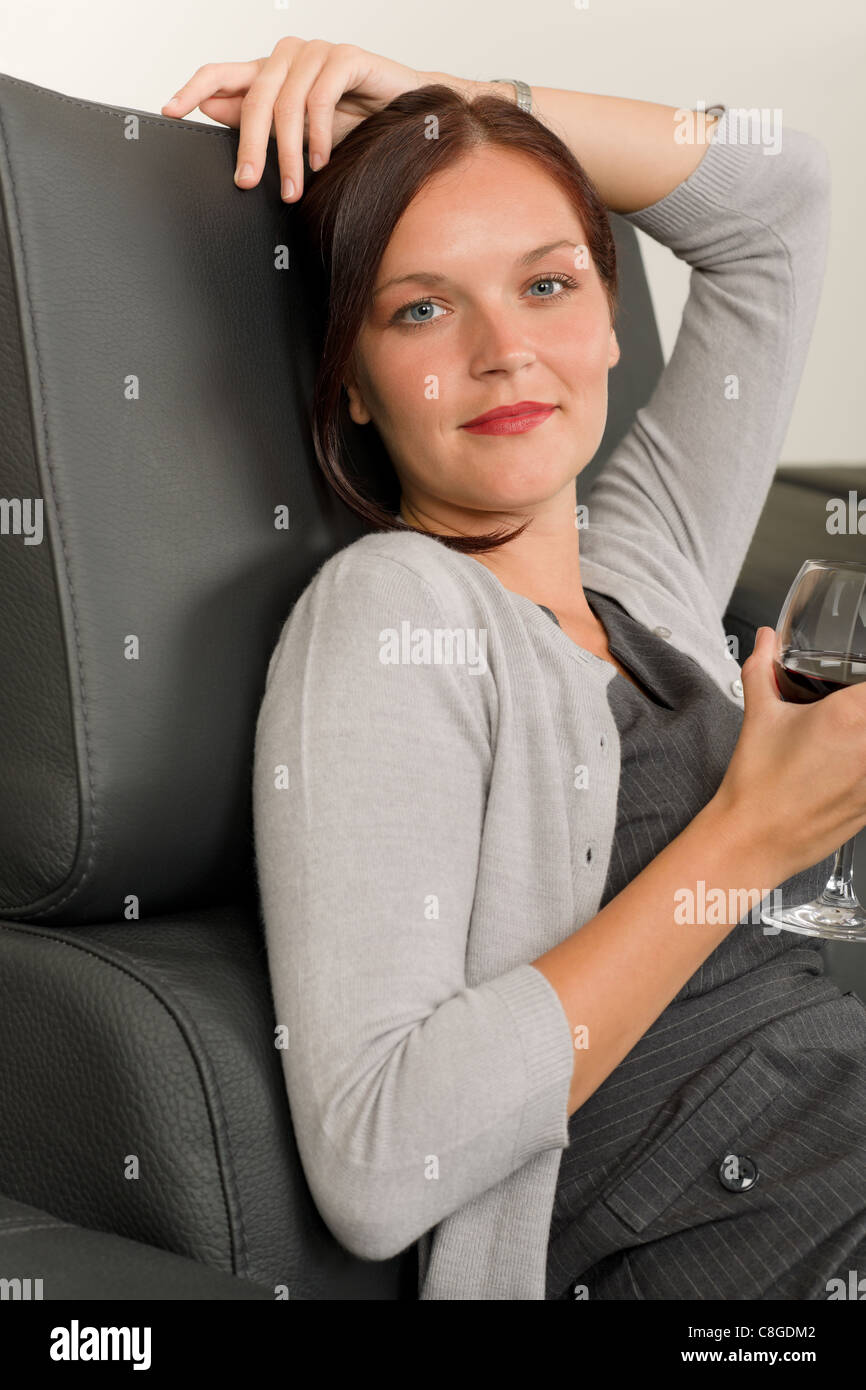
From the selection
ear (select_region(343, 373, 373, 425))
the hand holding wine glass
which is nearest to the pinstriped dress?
the hand holding wine glass

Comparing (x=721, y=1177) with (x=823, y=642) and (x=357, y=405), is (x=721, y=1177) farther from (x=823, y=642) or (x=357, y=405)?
(x=357, y=405)

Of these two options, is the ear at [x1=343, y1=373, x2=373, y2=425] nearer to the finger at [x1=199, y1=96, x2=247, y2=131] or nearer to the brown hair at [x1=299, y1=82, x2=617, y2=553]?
the brown hair at [x1=299, y1=82, x2=617, y2=553]

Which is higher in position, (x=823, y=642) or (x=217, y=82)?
(x=217, y=82)

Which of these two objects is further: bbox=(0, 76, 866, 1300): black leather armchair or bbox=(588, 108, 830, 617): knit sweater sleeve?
bbox=(588, 108, 830, 617): knit sweater sleeve

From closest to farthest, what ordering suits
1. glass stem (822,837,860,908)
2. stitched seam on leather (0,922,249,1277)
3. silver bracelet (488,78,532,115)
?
stitched seam on leather (0,922,249,1277)
glass stem (822,837,860,908)
silver bracelet (488,78,532,115)

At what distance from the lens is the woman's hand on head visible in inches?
41.9

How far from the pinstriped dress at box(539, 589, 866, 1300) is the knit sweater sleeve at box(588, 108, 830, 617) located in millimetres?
428

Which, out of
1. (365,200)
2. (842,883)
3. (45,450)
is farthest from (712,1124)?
(365,200)

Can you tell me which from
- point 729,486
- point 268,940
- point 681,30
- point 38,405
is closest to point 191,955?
point 268,940

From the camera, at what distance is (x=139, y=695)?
35.2 inches

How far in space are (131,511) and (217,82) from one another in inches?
17.3

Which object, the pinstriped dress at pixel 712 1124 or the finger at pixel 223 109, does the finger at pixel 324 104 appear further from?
the pinstriped dress at pixel 712 1124
